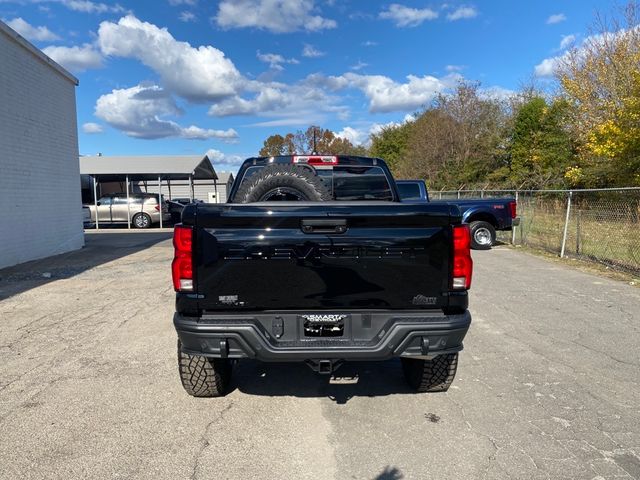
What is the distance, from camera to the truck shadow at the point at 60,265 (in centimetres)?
847

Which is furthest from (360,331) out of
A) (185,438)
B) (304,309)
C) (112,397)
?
(112,397)

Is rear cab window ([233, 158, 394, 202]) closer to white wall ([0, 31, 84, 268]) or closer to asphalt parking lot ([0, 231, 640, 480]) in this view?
asphalt parking lot ([0, 231, 640, 480])

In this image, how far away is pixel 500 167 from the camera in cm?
3105

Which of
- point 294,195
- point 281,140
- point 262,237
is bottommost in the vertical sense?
point 262,237

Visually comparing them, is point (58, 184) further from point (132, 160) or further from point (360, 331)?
point (132, 160)

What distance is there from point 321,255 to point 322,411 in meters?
1.34

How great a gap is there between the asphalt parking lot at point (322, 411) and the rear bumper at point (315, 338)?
2.03 ft

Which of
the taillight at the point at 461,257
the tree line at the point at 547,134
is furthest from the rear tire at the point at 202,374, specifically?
the tree line at the point at 547,134

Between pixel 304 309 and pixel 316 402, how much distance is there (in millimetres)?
1056

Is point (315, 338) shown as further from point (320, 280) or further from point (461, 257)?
point (461, 257)

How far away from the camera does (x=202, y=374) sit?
11.6ft

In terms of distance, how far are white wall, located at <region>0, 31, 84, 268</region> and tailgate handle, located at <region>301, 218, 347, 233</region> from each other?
1002 cm

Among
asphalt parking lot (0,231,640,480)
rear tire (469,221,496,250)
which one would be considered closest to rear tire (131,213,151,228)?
rear tire (469,221,496,250)

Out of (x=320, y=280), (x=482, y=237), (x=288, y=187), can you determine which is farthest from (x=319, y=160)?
(x=482, y=237)
